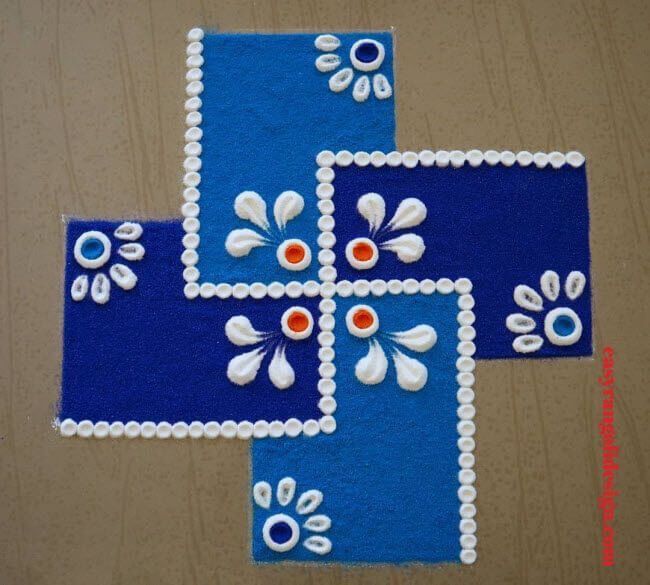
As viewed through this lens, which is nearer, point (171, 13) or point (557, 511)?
point (557, 511)

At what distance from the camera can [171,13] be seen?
1149 mm

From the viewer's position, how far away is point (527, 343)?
3.53ft

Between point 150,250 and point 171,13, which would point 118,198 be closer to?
point 150,250

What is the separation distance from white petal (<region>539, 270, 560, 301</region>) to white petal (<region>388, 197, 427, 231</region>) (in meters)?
0.21

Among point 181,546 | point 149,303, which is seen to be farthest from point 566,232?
point 181,546

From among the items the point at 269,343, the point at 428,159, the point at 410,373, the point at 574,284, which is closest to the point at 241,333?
the point at 269,343

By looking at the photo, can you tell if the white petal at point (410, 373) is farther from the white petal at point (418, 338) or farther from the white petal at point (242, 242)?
the white petal at point (242, 242)

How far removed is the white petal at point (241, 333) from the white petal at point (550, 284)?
0.44 metres

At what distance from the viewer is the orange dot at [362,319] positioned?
42.2 inches

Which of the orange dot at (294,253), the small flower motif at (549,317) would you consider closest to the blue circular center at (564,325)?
the small flower motif at (549,317)

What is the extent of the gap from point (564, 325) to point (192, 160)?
632mm

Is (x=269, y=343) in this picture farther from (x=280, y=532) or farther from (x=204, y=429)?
(x=280, y=532)

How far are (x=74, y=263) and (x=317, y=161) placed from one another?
0.41 metres

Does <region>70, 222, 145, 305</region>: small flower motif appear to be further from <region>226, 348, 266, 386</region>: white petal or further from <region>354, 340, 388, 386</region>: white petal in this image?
<region>354, 340, 388, 386</region>: white petal
